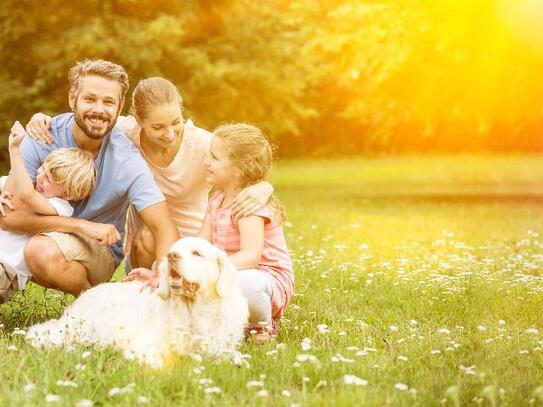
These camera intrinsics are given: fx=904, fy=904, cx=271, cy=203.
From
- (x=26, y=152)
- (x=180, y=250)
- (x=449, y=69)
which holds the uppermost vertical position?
(x=449, y=69)

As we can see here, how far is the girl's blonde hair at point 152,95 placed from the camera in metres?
5.96

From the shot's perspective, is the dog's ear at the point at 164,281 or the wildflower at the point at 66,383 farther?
the dog's ear at the point at 164,281

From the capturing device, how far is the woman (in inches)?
237

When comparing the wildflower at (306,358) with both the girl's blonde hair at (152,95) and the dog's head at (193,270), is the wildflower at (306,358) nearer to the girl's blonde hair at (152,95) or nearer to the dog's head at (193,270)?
the dog's head at (193,270)

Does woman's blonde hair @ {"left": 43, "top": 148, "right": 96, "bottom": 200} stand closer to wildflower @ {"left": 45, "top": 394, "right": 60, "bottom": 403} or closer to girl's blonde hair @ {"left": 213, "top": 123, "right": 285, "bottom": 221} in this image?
girl's blonde hair @ {"left": 213, "top": 123, "right": 285, "bottom": 221}

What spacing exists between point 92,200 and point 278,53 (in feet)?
49.6

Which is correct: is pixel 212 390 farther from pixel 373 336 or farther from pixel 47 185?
pixel 47 185

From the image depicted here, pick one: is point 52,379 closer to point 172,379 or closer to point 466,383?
point 172,379

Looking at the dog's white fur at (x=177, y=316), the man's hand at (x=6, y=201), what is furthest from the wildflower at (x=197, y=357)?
the man's hand at (x=6, y=201)

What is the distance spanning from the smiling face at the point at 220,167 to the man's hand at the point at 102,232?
709 mm

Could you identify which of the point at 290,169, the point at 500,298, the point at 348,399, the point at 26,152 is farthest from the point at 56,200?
the point at 290,169

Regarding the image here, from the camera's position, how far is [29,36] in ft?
61.4

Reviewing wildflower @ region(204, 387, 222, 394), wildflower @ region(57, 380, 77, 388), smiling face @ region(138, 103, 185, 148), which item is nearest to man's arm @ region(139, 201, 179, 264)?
smiling face @ region(138, 103, 185, 148)

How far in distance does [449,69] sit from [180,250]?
1287 cm
